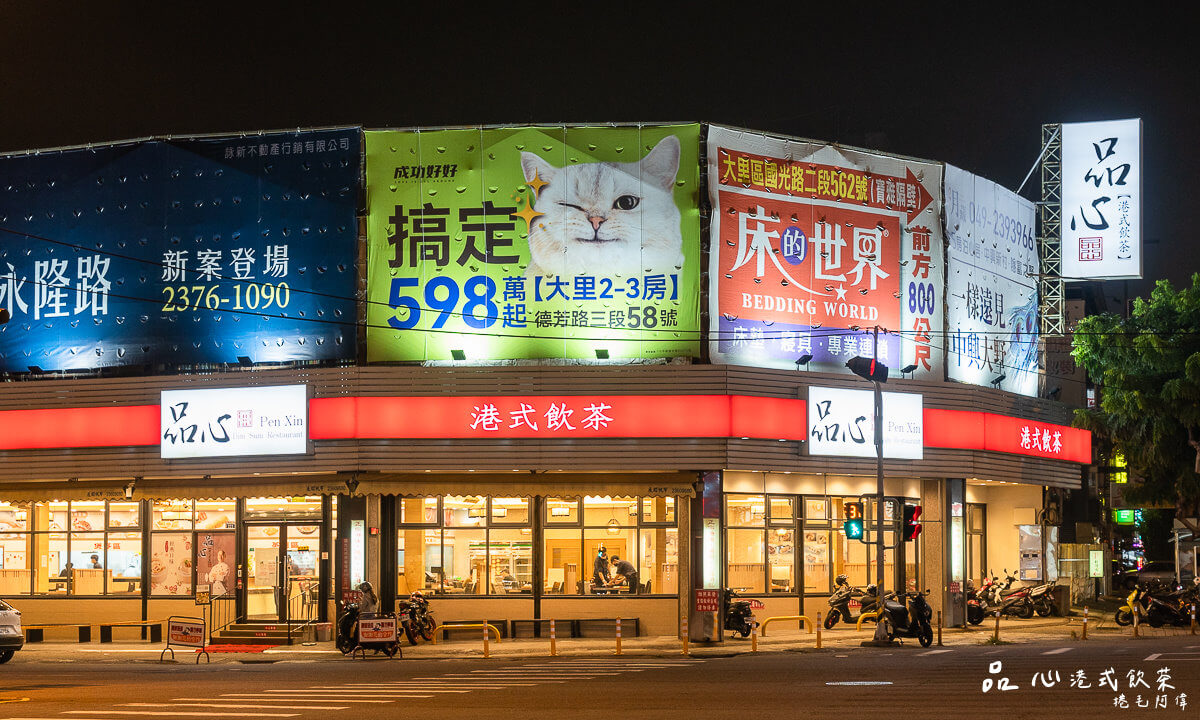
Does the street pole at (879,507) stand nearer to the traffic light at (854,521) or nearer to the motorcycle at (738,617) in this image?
the traffic light at (854,521)

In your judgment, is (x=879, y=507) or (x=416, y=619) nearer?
(x=879, y=507)

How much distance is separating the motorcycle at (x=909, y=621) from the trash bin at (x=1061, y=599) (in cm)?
1189

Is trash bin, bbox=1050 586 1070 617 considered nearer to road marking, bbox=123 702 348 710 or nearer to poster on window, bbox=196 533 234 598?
poster on window, bbox=196 533 234 598

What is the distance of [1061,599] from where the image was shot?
3875 centimetres

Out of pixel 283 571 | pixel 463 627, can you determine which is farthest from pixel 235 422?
pixel 463 627

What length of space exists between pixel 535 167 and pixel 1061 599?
20.9m

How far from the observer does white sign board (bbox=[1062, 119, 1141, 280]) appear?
3653 cm

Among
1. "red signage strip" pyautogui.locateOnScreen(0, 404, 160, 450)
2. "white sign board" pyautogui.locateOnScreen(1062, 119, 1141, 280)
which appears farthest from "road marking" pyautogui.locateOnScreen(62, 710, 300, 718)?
"white sign board" pyautogui.locateOnScreen(1062, 119, 1141, 280)

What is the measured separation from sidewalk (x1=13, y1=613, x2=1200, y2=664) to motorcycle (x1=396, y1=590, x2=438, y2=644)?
0.28 m

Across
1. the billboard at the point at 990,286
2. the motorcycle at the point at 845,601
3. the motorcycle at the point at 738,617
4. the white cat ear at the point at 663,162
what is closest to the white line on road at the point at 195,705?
the motorcycle at the point at 738,617

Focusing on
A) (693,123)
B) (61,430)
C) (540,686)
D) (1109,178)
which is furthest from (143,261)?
(1109,178)

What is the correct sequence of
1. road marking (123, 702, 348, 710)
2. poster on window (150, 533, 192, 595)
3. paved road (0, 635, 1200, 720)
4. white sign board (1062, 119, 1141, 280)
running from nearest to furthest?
paved road (0, 635, 1200, 720) < road marking (123, 702, 348, 710) < poster on window (150, 533, 192, 595) < white sign board (1062, 119, 1141, 280)

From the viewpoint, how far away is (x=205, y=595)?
32281 mm

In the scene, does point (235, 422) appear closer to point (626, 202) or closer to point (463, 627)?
point (463, 627)
